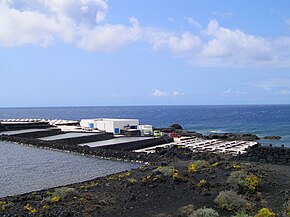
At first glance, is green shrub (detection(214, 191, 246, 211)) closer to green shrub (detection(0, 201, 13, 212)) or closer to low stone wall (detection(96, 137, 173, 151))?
green shrub (detection(0, 201, 13, 212))

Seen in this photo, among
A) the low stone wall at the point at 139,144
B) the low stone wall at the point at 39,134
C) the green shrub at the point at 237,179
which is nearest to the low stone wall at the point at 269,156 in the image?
the low stone wall at the point at 139,144

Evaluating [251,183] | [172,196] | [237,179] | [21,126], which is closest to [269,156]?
[237,179]

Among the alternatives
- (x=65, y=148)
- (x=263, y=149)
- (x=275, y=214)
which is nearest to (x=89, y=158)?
(x=65, y=148)

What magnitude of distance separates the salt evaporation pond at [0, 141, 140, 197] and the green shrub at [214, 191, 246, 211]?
380 inches

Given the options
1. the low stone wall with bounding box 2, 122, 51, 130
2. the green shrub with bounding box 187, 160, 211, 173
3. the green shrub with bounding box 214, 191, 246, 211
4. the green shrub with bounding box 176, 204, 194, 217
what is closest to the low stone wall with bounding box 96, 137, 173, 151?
the green shrub with bounding box 187, 160, 211, 173

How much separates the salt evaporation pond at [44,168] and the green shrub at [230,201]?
965cm

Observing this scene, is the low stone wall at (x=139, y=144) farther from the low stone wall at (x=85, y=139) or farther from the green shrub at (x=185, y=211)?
the green shrub at (x=185, y=211)

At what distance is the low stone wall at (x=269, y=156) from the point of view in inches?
1014

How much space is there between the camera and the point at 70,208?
40.1ft

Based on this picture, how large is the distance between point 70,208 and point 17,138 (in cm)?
2774

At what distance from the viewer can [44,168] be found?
23.0 metres

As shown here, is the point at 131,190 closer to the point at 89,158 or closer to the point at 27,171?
the point at 27,171

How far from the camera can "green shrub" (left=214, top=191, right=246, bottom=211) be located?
11.9 meters

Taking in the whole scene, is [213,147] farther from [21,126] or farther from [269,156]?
[21,126]
